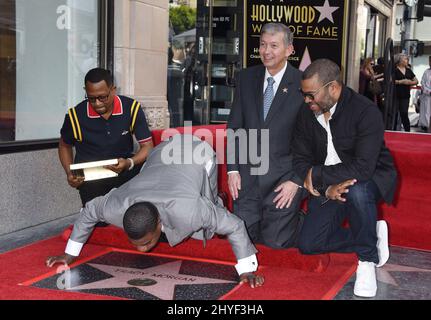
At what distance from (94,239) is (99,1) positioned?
2.76 metres

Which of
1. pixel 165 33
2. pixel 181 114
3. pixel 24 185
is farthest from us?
pixel 181 114

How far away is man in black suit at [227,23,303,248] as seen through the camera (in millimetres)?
4223

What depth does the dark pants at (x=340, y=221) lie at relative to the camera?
369 centimetres

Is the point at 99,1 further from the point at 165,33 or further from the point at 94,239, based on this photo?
the point at 94,239

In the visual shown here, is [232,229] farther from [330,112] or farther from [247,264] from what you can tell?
[330,112]

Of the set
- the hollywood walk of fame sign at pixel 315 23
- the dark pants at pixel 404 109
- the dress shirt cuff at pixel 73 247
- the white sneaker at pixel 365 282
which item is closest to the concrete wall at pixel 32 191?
the dress shirt cuff at pixel 73 247

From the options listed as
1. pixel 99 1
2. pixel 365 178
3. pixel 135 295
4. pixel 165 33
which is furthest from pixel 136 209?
pixel 165 33

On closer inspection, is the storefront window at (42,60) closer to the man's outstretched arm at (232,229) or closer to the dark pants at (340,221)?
the man's outstretched arm at (232,229)

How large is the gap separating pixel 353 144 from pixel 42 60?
318 centimetres

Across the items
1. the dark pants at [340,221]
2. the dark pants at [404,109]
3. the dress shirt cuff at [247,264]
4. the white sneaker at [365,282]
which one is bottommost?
the white sneaker at [365,282]

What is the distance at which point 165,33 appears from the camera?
22.9 feet

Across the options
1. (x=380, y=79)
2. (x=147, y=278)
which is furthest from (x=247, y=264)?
(x=380, y=79)

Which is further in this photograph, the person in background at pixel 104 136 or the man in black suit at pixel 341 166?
the person in background at pixel 104 136
